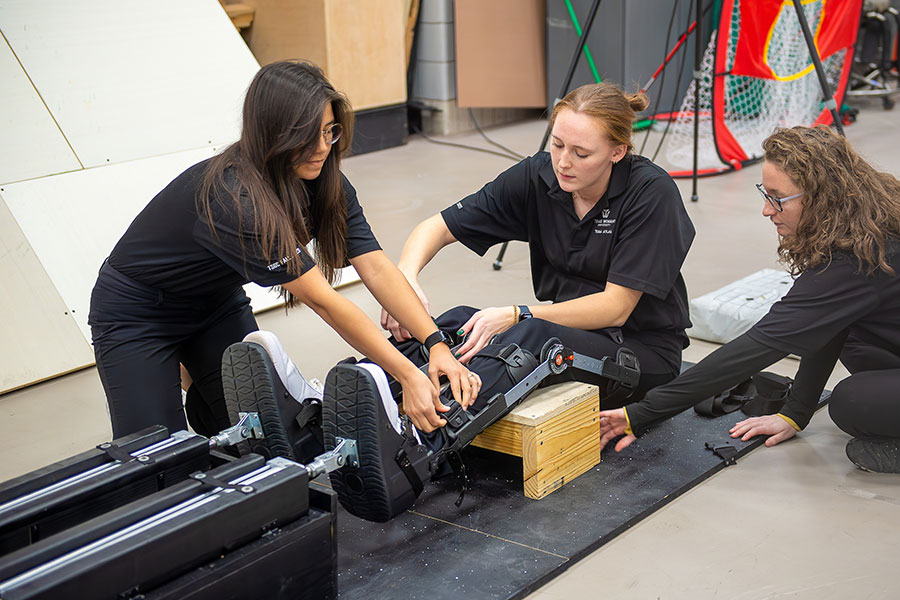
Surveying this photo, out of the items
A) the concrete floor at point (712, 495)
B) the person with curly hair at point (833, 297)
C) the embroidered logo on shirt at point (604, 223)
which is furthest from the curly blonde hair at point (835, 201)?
the concrete floor at point (712, 495)

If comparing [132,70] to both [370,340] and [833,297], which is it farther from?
[833,297]

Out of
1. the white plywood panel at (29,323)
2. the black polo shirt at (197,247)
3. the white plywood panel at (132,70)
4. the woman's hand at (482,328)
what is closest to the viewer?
the black polo shirt at (197,247)

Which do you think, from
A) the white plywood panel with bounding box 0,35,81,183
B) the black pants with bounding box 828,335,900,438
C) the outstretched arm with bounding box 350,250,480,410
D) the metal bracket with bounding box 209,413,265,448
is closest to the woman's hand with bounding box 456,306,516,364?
the outstretched arm with bounding box 350,250,480,410

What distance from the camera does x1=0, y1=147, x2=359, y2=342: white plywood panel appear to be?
3371mm

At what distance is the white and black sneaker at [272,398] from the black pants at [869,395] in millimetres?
1292

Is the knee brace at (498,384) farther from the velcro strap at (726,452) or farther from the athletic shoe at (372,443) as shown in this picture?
the velcro strap at (726,452)

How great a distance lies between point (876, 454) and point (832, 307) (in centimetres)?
41

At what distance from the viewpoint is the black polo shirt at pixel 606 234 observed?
7.93ft

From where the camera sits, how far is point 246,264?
1989mm

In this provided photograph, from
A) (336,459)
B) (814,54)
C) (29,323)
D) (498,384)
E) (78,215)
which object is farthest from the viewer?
(814,54)

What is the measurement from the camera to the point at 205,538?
1628mm

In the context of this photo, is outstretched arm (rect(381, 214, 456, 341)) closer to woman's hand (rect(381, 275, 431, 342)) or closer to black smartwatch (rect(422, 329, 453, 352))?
woman's hand (rect(381, 275, 431, 342))

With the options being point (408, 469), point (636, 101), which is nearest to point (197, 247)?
point (408, 469)

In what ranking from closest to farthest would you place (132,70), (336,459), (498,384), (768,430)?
(336,459)
(498,384)
(768,430)
(132,70)
